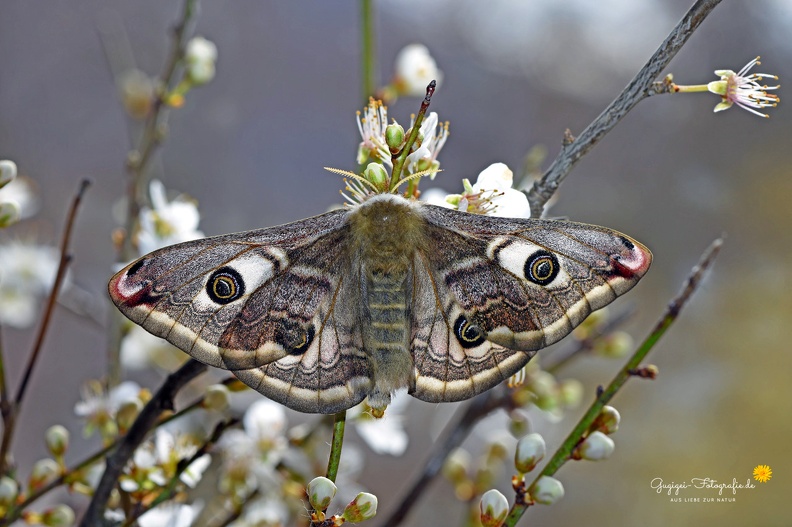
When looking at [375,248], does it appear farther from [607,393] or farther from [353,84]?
[353,84]

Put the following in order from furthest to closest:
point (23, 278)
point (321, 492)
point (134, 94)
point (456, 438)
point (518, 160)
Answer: point (518, 160), point (23, 278), point (134, 94), point (456, 438), point (321, 492)

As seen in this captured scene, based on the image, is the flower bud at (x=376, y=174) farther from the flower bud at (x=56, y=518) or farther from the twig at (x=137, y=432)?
the flower bud at (x=56, y=518)

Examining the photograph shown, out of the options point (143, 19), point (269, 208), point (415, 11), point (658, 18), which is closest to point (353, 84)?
point (415, 11)

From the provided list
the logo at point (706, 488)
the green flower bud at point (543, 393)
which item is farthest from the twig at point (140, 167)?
the logo at point (706, 488)

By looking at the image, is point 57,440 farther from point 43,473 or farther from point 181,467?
point 181,467

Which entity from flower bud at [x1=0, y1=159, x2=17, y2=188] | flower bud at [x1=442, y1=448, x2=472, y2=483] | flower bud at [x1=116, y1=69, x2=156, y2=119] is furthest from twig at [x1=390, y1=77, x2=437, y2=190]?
flower bud at [x1=116, y1=69, x2=156, y2=119]

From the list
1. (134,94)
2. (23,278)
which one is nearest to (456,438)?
(134,94)
